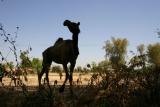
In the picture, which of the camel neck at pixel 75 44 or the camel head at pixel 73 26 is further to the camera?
the camel neck at pixel 75 44

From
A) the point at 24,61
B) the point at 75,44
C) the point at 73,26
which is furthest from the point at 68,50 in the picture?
the point at 24,61

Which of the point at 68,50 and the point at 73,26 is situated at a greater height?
the point at 73,26

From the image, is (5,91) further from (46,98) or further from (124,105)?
Answer: (124,105)

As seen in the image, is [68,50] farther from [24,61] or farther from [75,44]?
[24,61]

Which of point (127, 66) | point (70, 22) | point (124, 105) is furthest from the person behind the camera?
point (70, 22)

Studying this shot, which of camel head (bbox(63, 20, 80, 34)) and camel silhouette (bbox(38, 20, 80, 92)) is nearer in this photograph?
camel head (bbox(63, 20, 80, 34))

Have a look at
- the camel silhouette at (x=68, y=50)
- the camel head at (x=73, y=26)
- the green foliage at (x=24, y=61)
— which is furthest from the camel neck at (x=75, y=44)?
the green foliage at (x=24, y=61)

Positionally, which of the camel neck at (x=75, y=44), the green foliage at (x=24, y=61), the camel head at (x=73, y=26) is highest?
the camel head at (x=73, y=26)

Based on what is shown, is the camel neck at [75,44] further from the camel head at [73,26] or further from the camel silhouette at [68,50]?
the camel head at [73,26]

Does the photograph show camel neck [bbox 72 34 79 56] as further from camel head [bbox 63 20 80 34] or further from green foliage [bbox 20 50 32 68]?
green foliage [bbox 20 50 32 68]

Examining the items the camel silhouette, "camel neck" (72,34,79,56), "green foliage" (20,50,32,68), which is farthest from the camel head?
"green foliage" (20,50,32,68)

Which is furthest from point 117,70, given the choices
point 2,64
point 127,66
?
point 2,64

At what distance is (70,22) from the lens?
1279cm

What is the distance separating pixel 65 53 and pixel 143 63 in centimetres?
609
